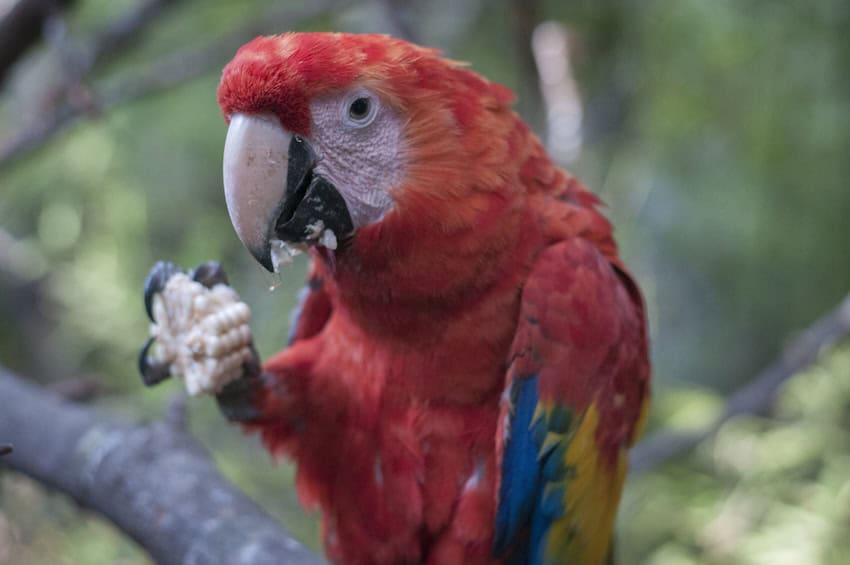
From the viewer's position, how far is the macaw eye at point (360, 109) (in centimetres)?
90

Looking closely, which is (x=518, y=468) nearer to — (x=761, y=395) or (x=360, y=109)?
(x=360, y=109)

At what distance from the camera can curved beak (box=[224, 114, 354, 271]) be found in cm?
85

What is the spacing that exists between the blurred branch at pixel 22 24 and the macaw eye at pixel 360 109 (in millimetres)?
830

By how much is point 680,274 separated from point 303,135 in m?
2.24

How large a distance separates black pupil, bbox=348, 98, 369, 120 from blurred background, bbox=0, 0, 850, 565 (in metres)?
0.85

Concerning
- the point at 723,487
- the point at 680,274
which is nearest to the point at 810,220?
the point at 680,274

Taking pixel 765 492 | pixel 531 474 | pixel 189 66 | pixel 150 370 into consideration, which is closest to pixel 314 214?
pixel 150 370

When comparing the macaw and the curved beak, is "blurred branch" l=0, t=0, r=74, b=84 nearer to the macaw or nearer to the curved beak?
the macaw

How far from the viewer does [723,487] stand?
84.7 inches

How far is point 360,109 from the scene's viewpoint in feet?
2.99

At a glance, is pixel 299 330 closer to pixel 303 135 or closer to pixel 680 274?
pixel 303 135

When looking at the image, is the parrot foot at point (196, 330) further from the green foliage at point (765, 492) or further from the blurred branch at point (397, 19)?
the green foliage at point (765, 492)

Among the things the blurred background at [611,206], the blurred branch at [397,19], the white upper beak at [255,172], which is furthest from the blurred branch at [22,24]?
the white upper beak at [255,172]

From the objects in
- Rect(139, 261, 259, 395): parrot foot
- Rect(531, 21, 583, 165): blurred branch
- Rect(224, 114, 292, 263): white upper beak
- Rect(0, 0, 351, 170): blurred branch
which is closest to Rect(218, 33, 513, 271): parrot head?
Rect(224, 114, 292, 263): white upper beak
